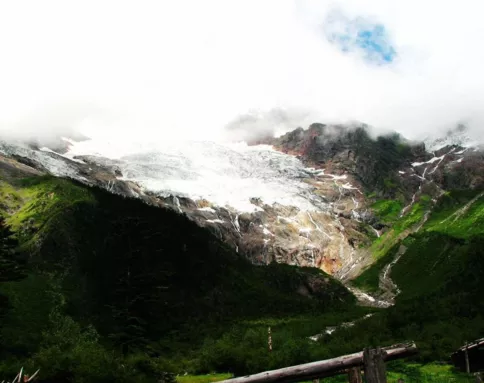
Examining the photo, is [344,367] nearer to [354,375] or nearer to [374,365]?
[374,365]

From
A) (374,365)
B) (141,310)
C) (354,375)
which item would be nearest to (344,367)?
(374,365)

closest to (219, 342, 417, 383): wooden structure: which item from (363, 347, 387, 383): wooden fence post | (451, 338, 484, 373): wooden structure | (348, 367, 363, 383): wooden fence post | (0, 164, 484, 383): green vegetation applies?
(363, 347, 387, 383): wooden fence post

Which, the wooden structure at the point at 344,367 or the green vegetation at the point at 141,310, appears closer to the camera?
the wooden structure at the point at 344,367

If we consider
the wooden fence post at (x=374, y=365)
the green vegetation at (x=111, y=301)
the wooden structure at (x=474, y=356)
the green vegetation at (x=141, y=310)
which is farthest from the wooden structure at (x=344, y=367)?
the green vegetation at (x=111, y=301)

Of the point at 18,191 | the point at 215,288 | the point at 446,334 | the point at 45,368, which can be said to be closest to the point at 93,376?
the point at 45,368

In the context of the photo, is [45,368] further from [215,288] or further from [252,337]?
[215,288]

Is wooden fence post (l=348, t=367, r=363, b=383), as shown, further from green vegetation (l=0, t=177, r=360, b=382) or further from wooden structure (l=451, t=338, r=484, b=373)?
green vegetation (l=0, t=177, r=360, b=382)

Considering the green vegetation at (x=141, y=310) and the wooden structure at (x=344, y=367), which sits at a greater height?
the green vegetation at (x=141, y=310)

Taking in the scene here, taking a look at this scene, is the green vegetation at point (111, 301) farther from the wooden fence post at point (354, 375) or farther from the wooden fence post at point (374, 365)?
the wooden fence post at point (374, 365)

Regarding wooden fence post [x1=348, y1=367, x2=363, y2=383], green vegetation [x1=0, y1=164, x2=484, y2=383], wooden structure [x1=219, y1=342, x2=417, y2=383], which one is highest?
green vegetation [x1=0, y1=164, x2=484, y2=383]
